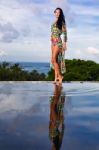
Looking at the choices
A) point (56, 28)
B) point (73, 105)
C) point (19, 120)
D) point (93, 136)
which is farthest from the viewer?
point (56, 28)

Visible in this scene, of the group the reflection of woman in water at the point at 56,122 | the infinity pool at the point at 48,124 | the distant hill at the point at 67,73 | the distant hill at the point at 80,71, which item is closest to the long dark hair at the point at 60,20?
the reflection of woman in water at the point at 56,122

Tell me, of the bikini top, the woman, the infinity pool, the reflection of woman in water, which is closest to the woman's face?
the woman

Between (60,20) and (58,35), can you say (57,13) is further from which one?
(58,35)

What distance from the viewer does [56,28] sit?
41.2 feet

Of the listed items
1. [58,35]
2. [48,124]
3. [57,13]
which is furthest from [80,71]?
[48,124]

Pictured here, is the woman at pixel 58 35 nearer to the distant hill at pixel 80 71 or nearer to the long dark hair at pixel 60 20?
the long dark hair at pixel 60 20

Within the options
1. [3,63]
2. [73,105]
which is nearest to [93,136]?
[73,105]

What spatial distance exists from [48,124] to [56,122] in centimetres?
22

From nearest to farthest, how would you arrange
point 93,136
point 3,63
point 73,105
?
point 93,136 < point 73,105 < point 3,63

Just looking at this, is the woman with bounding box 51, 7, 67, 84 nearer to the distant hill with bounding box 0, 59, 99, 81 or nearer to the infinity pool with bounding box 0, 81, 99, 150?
the infinity pool with bounding box 0, 81, 99, 150

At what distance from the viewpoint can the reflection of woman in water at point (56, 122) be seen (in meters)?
4.92

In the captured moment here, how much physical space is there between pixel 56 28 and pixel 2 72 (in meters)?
5.27

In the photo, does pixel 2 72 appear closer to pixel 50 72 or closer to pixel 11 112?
pixel 50 72

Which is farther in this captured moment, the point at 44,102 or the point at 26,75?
the point at 26,75
